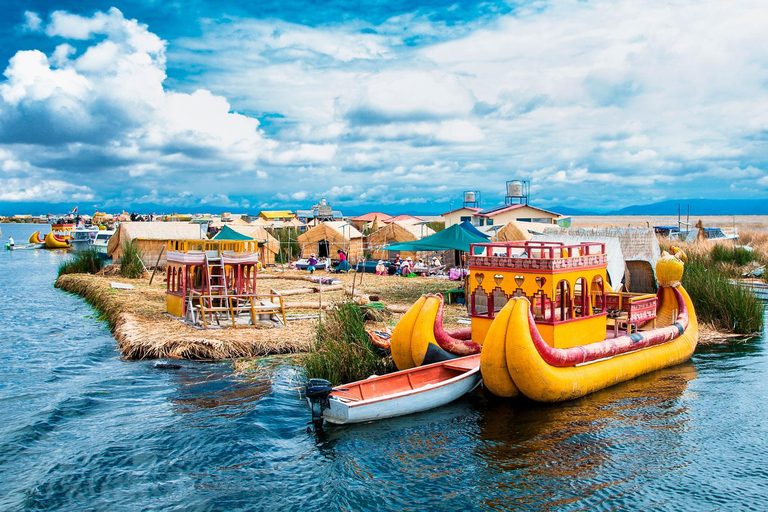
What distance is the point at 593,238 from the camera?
24531mm

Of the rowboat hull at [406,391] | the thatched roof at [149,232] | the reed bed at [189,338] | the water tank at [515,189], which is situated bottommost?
the rowboat hull at [406,391]

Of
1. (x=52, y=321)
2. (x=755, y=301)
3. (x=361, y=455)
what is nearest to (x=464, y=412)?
(x=361, y=455)

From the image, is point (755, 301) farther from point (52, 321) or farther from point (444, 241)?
point (52, 321)

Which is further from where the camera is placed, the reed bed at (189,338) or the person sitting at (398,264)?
the person sitting at (398,264)

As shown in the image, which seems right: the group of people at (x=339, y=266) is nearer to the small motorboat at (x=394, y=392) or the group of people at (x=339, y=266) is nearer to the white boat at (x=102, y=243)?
the white boat at (x=102, y=243)

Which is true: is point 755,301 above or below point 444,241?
below

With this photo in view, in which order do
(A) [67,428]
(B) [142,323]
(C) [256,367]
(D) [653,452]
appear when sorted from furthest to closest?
(B) [142,323] → (C) [256,367] → (A) [67,428] → (D) [653,452]

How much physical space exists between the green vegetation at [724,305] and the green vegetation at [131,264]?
2557cm

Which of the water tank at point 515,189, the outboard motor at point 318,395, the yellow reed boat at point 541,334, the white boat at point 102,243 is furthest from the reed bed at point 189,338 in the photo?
the water tank at point 515,189

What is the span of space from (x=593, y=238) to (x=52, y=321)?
69.5 feet

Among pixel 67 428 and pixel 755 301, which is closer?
pixel 67 428

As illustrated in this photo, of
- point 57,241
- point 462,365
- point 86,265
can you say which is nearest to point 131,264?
point 86,265

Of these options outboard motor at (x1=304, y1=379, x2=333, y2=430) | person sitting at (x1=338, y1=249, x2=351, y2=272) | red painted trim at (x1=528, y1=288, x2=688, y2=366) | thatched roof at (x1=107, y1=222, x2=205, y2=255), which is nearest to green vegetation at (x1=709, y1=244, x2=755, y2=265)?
red painted trim at (x1=528, y1=288, x2=688, y2=366)

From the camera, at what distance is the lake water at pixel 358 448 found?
29.2ft
